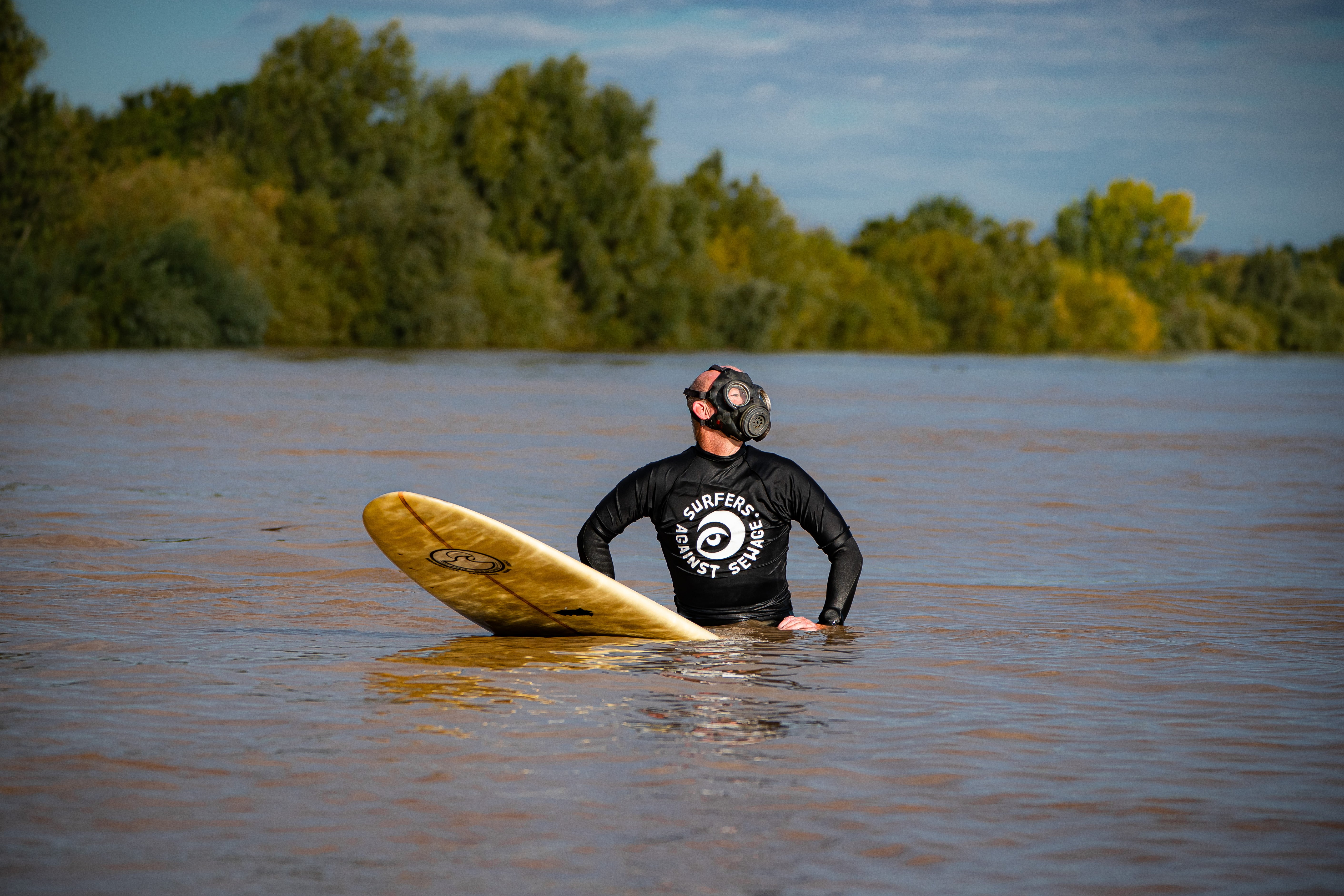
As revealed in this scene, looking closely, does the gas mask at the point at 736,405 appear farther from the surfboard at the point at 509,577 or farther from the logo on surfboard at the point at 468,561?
the logo on surfboard at the point at 468,561

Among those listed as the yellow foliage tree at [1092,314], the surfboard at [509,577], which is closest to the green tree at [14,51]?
the surfboard at [509,577]

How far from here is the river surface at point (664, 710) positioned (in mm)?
4203

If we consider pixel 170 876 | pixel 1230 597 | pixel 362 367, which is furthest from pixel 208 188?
pixel 170 876

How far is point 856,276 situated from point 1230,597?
88.8 meters

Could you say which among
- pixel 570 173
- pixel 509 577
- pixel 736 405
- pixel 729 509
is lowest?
pixel 509 577

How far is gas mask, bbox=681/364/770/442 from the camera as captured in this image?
673 centimetres

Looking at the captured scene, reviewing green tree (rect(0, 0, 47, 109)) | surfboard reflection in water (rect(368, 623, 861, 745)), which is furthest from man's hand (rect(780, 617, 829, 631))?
green tree (rect(0, 0, 47, 109))

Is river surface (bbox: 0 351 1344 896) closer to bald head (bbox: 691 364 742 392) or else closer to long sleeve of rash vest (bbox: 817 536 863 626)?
long sleeve of rash vest (bbox: 817 536 863 626)

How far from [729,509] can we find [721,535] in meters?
0.13

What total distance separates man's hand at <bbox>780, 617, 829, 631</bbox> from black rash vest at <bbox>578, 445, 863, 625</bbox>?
0.10 m

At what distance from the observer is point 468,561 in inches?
286

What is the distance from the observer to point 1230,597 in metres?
9.35

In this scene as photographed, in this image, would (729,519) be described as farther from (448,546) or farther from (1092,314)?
(1092,314)

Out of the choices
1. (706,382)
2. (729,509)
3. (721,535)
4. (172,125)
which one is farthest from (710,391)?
(172,125)
